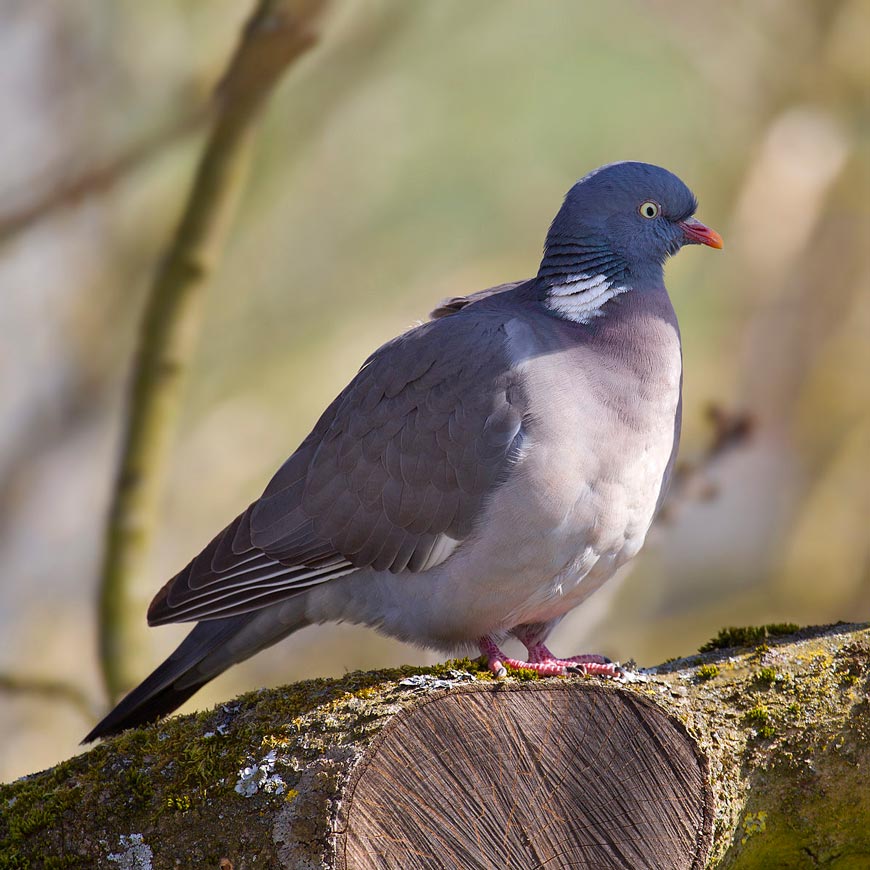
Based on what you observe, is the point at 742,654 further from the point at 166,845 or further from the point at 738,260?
the point at 738,260

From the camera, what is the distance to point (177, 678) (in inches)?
136

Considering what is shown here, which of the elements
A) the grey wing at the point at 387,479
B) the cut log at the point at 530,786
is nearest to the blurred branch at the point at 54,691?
the grey wing at the point at 387,479

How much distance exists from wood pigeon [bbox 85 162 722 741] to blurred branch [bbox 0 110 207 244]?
343cm

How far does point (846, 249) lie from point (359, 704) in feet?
22.6

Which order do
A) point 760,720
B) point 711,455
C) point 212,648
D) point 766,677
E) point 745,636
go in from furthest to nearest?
point 711,455 < point 212,648 < point 745,636 < point 766,677 < point 760,720

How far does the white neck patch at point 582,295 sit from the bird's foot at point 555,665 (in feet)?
3.33

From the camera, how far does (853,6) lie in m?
8.09

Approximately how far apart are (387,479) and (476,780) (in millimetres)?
1258

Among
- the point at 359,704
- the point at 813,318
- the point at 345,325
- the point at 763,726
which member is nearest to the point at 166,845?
the point at 359,704

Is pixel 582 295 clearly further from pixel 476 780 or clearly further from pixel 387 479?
pixel 476 780

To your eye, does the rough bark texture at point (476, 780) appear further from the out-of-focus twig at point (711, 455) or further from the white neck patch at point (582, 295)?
the out-of-focus twig at point (711, 455)

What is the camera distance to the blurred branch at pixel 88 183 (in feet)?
20.8

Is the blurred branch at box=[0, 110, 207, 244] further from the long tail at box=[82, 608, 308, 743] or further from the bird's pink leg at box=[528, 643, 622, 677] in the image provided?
the bird's pink leg at box=[528, 643, 622, 677]

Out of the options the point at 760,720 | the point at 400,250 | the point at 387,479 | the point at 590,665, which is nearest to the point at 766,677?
the point at 760,720
